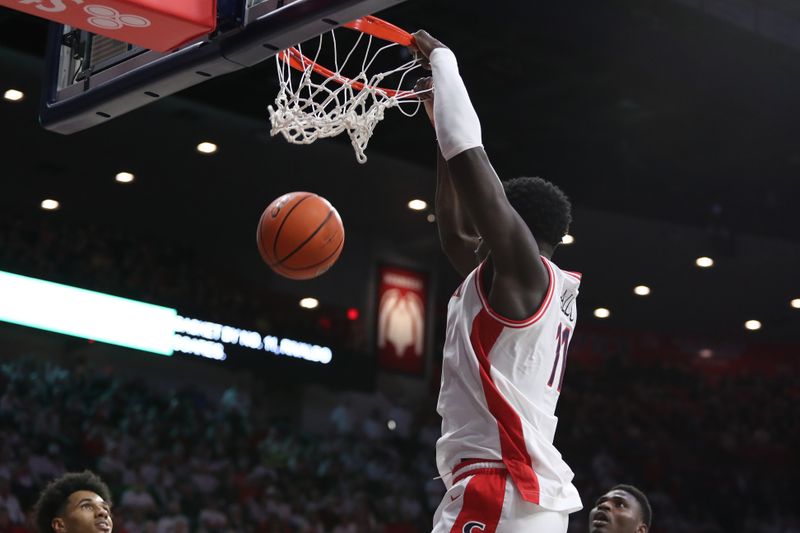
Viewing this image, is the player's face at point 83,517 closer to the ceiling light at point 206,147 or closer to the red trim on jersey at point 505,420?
the red trim on jersey at point 505,420

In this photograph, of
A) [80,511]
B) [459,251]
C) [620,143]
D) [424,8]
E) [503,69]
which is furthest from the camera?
[620,143]

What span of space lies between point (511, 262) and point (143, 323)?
9.31 m

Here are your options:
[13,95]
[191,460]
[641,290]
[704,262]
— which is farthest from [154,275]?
[704,262]

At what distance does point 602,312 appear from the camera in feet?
49.0

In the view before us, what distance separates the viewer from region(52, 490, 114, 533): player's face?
395 cm

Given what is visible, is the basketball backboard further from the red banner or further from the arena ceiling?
the red banner

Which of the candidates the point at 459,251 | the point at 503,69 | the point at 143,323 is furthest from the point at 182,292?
the point at 459,251

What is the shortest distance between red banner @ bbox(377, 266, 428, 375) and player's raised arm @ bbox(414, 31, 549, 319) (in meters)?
10.9

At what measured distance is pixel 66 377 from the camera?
10.7m

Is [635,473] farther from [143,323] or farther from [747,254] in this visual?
[143,323]

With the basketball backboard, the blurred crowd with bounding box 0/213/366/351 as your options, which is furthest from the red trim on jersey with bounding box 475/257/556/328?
the blurred crowd with bounding box 0/213/366/351

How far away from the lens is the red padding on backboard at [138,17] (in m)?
3.18

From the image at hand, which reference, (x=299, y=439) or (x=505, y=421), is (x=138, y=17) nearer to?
(x=505, y=421)

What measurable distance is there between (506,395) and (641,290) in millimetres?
12018
